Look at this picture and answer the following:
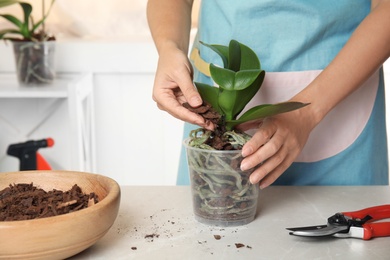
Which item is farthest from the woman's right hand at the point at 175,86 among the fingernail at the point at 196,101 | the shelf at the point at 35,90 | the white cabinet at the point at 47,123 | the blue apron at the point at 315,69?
the white cabinet at the point at 47,123

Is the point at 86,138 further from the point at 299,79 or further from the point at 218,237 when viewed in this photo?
the point at 218,237

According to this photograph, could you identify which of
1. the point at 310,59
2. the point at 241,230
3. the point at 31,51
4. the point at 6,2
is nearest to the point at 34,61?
the point at 31,51

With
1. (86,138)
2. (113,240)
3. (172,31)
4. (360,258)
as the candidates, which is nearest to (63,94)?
(86,138)

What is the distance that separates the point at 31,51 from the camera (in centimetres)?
214

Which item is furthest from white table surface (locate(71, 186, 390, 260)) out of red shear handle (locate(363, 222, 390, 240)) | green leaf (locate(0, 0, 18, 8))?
green leaf (locate(0, 0, 18, 8))

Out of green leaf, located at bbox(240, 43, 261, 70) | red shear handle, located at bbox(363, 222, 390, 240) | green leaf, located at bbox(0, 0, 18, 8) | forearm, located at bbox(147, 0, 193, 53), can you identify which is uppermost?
green leaf, located at bbox(0, 0, 18, 8)

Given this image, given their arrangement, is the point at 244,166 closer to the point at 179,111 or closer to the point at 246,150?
the point at 246,150

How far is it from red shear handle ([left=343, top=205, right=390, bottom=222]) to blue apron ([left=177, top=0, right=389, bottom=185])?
28cm

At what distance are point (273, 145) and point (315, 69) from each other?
13.8 inches

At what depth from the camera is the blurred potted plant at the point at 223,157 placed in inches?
37.4

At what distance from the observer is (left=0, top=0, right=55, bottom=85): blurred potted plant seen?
2.13 meters

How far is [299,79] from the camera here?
1.27 metres

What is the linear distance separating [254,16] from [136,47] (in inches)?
42.8

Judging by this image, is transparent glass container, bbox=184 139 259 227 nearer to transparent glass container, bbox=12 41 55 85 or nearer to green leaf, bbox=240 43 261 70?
green leaf, bbox=240 43 261 70
